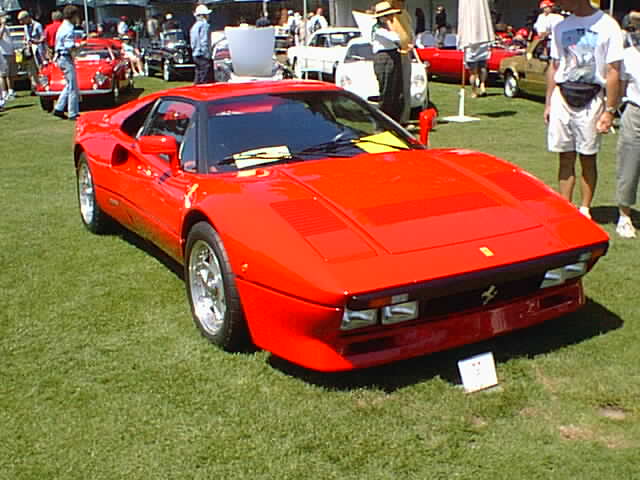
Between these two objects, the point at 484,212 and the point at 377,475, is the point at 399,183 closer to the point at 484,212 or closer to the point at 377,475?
the point at 484,212

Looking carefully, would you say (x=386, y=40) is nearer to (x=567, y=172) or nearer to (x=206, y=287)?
(x=567, y=172)

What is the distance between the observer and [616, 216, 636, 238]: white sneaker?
533cm

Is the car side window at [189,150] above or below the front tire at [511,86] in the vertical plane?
above

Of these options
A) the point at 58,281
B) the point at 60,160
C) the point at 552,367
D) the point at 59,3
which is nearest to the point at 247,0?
the point at 59,3

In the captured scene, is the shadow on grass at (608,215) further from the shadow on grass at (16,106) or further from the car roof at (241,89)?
the shadow on grass at (16,106)

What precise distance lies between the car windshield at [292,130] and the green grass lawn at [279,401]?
3.16 feet

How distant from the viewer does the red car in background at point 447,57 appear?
607 inches

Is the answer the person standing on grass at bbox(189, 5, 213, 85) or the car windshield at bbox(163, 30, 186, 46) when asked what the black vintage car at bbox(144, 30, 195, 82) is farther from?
the person standing on grass at bbox(189, 5, 213, 85)

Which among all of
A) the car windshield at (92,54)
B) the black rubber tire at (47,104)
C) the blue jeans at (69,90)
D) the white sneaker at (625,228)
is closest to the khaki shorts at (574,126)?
the white sneaker at (625,228)

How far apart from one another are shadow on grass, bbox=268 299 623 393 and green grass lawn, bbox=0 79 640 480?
10 millimetres

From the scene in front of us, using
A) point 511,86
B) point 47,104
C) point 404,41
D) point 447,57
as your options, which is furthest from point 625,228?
point 447,57

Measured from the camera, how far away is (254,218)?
3.47 meters

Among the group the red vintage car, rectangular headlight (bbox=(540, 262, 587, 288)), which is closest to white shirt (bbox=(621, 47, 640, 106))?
rectangular headlight (bbox=(540, 262, 587, 288))

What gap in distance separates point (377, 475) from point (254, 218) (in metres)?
1.31
